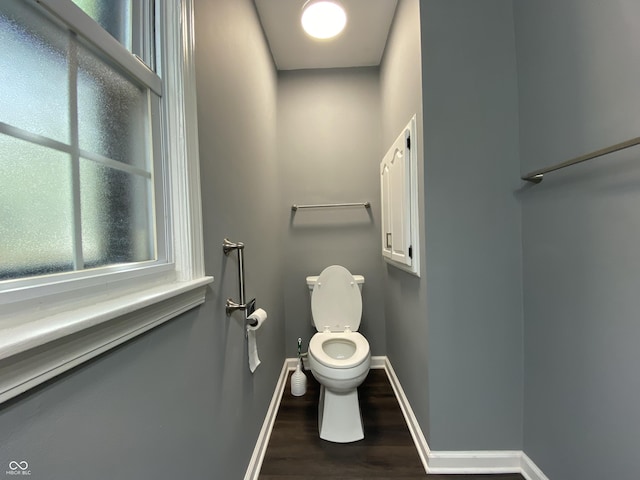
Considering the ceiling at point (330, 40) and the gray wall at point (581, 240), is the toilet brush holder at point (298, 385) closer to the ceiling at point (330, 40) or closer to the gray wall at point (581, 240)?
the gray wall at point (581, 240)

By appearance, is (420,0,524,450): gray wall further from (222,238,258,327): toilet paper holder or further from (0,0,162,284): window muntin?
(0,0,162,284): window muntin

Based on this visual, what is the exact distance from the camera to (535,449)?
1.31 m

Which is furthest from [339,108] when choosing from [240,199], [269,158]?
[240,199]

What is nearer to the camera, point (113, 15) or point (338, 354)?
point (113, 15)

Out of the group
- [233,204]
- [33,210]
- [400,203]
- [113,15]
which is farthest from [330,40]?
[33,210]

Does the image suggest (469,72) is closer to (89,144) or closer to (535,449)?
(89,144)

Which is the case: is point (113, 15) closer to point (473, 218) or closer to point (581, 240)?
point (473, 218)

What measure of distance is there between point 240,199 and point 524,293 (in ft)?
4.67

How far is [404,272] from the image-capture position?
70.7 inches

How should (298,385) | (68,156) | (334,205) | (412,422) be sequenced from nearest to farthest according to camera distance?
(68,156)
(412,422)
(298,385)
(334,205)

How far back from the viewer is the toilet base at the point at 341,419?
1.62 m

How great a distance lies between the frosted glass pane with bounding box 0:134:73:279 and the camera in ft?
1.53

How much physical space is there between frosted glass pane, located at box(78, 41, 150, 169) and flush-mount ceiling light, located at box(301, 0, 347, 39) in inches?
51.6

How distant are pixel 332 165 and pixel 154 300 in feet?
6.67
